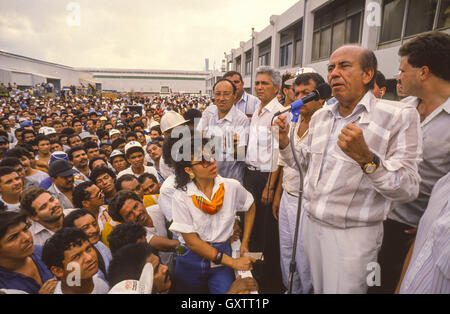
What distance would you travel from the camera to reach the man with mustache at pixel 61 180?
3373 millimetres

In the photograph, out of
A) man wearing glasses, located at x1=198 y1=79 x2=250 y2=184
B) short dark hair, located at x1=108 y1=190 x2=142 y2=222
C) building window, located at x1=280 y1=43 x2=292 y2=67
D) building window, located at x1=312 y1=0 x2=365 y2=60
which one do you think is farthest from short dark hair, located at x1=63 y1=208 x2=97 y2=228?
building window, located at x1=280 y1=43 x2=292 y2=67

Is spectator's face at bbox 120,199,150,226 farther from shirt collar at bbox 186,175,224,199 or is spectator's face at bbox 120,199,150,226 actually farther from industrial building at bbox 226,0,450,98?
industrial building at bbox 226,0,450,98

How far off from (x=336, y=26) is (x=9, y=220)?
13.4m

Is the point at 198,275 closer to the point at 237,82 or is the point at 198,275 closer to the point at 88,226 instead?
the point at 88,226

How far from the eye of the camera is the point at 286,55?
17.9 metres

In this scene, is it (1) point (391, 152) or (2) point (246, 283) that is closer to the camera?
(1) point (391, 152)

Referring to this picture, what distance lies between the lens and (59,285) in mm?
1881

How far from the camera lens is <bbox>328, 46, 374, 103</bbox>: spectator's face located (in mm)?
1593

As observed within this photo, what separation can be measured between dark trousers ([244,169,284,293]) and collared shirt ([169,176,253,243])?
3.30ft
